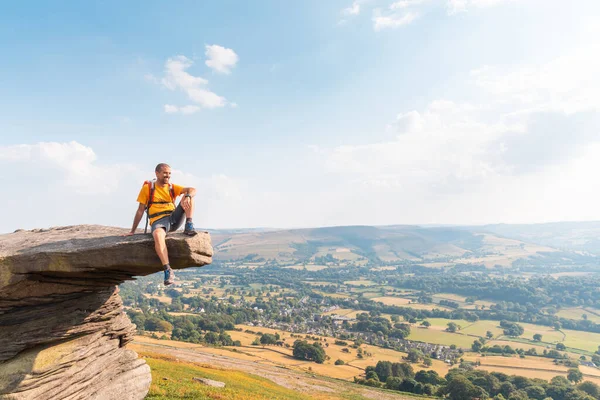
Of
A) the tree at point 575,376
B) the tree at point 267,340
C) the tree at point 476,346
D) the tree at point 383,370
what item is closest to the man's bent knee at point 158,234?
the tree at point 383,370

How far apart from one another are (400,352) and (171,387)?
113 meters

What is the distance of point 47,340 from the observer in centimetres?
1530

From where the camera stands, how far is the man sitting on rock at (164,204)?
528 inches

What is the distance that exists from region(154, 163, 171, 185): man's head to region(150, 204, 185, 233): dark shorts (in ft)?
4.44

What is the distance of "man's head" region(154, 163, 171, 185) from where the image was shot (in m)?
14.0

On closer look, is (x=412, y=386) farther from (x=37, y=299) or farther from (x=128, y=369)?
(x=37, y=299)

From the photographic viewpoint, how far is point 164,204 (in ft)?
45.9

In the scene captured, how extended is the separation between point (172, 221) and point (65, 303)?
25.7ft

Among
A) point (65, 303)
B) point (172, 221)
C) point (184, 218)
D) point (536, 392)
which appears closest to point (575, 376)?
point (536, 392)

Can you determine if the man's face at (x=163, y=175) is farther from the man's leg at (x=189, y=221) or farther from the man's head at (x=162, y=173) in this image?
the man's leg at (x=189, y=221)

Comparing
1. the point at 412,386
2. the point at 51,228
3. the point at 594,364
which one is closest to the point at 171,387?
the point at 51,228

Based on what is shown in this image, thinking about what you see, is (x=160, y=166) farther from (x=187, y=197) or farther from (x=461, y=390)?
(x=461, y=390)

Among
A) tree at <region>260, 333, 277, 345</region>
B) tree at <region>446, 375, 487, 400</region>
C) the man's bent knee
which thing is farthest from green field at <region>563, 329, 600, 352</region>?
the man's bent knee

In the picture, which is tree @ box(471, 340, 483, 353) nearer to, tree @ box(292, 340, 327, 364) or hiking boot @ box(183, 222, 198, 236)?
tree @ box(292, 340, 327, 364)
